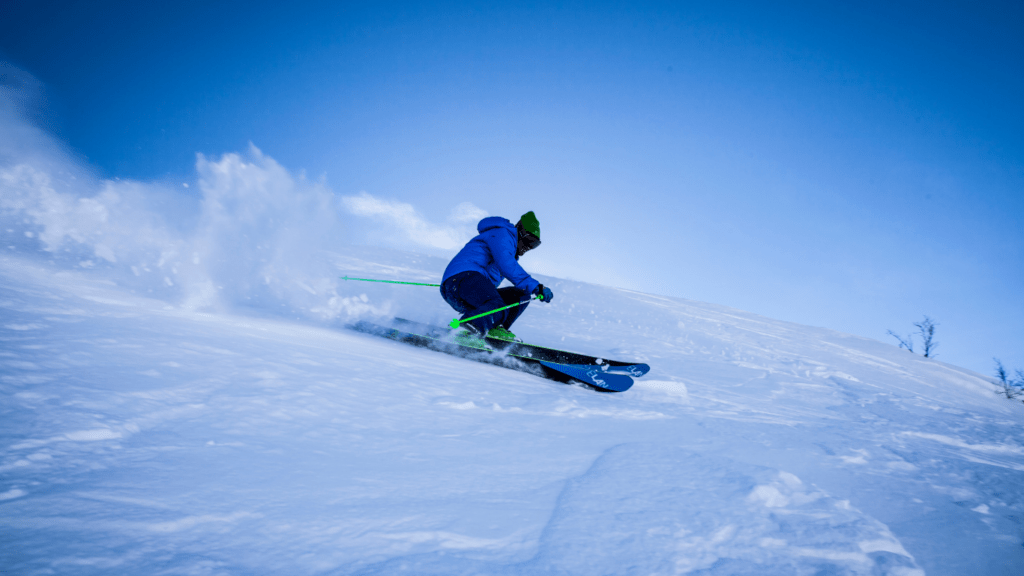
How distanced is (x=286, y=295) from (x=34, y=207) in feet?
→ 18.7

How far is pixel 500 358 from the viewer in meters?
3.83

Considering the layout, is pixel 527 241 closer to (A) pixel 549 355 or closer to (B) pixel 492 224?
(B) pixel 492 224

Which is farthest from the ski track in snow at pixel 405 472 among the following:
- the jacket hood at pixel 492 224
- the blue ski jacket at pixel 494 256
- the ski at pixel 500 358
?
the jacket hood at pixel 492 224

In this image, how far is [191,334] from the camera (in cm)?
251

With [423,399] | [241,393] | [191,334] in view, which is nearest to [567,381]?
[423,399]

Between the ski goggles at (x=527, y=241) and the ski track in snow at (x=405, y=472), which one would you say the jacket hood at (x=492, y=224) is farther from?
the ski track in snow at (x=405, y=472)

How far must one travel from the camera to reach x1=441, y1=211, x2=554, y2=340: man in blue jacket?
13.3ft

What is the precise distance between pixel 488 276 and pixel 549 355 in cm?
115

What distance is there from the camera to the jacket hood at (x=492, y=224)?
4297 millimetres

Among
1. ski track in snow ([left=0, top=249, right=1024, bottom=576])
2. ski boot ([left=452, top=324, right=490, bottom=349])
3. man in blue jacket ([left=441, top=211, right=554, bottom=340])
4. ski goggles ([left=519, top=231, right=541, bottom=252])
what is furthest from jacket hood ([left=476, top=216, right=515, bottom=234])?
ski track in snow ([left=0, top=249, right=1024, bottom=576])

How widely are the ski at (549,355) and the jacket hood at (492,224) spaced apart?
1.26 meters

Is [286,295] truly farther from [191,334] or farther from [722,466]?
[722,466]

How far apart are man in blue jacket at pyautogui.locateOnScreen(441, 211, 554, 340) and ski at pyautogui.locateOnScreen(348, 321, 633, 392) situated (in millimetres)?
241

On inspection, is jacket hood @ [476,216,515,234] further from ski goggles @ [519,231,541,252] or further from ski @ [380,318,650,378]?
ski @ [380,318,650,378]
